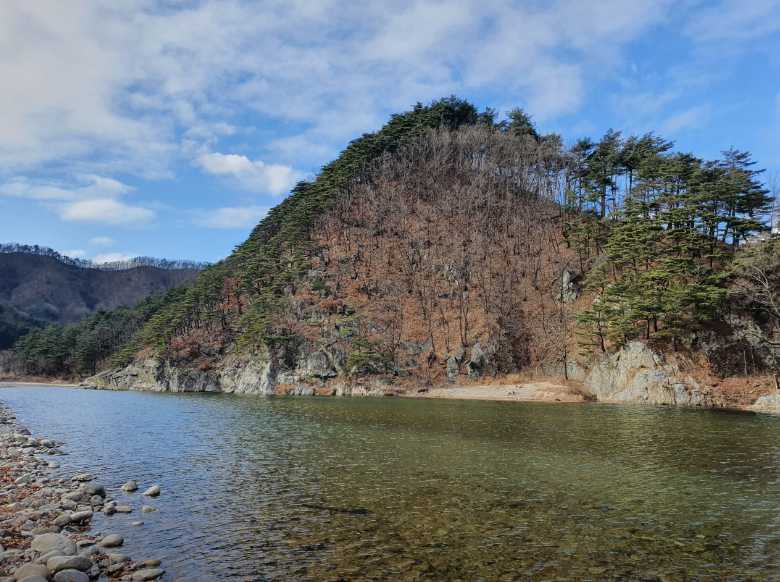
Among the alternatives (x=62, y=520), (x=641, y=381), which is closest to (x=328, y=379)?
(x=641, y=381)

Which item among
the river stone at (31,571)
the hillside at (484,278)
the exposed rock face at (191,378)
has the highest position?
the hillside at (484,278)

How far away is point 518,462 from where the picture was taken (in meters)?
21.9

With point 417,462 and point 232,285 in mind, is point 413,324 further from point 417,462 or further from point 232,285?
point 417,462

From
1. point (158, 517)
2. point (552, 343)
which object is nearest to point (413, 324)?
point (552, 343)

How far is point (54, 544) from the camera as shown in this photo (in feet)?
35.9

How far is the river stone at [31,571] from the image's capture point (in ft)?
30.1

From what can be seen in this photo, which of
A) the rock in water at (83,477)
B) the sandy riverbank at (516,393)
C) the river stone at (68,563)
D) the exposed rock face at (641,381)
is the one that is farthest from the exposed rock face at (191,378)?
the river stone at (68,563)

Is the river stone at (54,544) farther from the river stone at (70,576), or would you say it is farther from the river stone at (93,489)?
the river stone at (93,489)

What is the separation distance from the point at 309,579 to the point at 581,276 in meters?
77.3

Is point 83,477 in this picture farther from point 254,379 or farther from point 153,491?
point 254,379

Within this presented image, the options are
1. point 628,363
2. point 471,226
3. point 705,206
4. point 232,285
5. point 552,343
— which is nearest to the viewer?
point 628,363

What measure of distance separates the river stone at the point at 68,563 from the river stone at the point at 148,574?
3.56 ft

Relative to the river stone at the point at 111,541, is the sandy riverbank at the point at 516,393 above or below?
below

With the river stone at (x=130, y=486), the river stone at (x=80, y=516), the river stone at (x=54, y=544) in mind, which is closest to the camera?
the river stone at (x=54, y=544)
